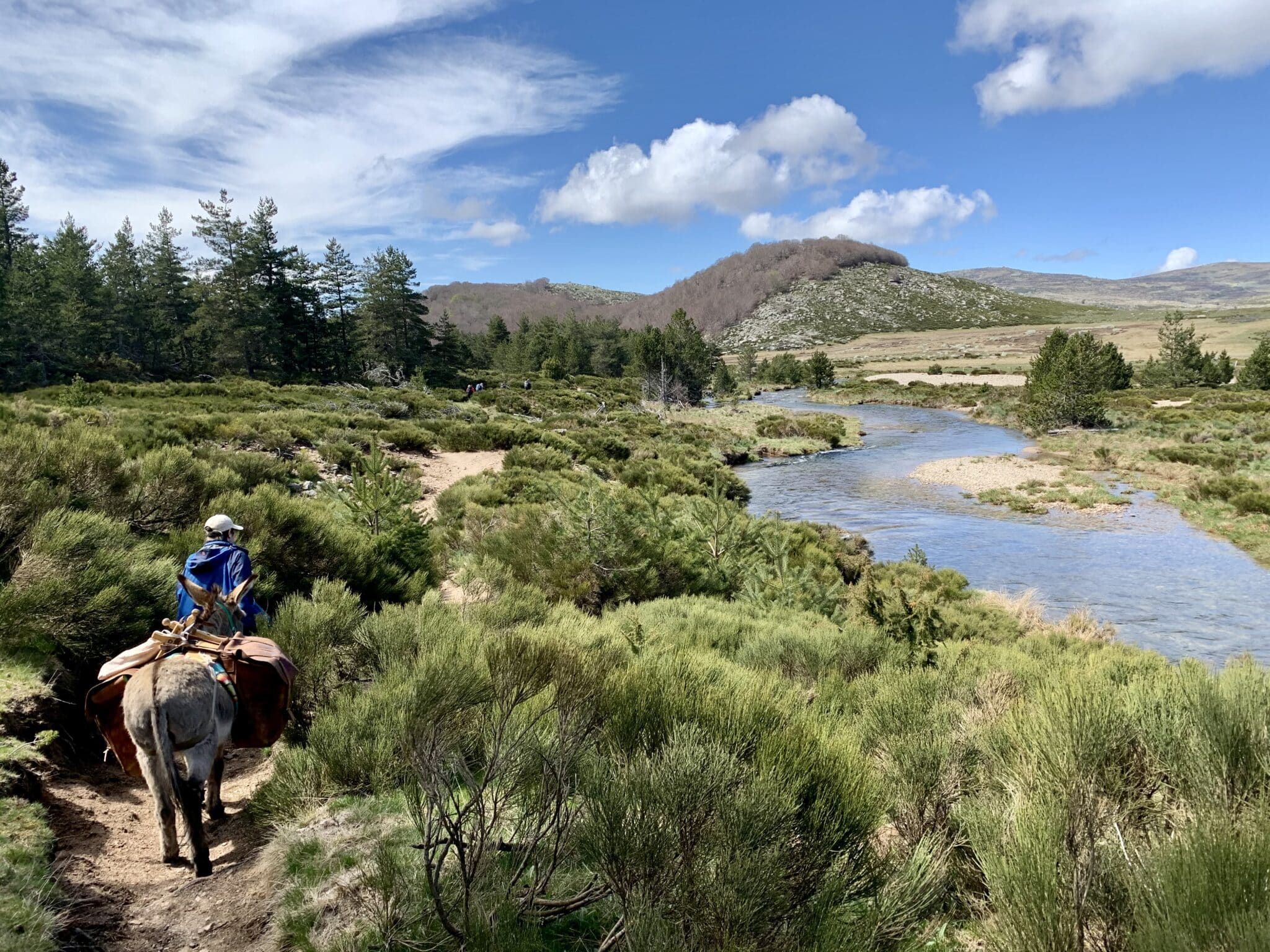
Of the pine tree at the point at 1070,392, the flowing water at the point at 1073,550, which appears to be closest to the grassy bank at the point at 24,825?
the flowing water at the point at 1073,550

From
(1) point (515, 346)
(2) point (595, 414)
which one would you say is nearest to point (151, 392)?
(2) point (595, 414)

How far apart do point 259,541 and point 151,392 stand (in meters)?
27.4

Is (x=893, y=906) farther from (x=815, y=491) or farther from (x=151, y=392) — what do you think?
(x=151, y=392)

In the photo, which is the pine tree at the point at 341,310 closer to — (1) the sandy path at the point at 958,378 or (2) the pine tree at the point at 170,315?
(2) the pine tree at the point at 170,315

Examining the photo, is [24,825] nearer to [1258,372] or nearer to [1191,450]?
[1191,450]

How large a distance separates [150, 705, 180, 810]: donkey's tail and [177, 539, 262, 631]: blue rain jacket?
47.7 inches

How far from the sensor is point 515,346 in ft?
271

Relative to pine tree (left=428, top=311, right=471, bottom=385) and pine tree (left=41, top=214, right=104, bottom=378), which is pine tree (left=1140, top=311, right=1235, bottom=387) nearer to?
pine tree (left=428, top=311, right=471, bottom=385)

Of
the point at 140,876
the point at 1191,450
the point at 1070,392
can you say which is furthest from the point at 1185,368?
the point at 140,876

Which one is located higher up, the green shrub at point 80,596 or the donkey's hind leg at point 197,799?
the green shrub at point 80,596

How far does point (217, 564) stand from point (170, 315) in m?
56.1

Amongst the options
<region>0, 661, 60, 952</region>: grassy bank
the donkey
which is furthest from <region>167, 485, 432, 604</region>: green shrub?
the donkey

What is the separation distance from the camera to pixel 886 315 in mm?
182625

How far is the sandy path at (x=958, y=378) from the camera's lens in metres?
72.7
